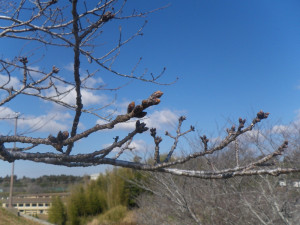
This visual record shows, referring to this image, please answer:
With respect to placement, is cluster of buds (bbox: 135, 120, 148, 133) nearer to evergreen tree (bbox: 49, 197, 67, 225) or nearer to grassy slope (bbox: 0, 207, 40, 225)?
grassy slope (bbox: 0, 207, 40, 225)

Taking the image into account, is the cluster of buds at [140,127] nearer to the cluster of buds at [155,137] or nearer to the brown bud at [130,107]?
the brown bud at [130,107]

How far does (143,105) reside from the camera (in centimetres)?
98

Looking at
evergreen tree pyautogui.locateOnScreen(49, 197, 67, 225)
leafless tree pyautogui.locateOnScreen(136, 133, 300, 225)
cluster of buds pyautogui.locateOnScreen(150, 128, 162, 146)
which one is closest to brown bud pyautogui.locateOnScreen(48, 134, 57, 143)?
cluster of buds pyautogui.locateOnScreen(150, 128, 162, 146)

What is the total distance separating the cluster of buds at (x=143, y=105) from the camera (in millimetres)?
976

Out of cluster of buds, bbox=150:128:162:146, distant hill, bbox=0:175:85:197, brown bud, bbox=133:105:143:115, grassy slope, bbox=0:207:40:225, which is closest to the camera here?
brown bud, bbox=133:105:143:115

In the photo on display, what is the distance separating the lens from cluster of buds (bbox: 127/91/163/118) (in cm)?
98

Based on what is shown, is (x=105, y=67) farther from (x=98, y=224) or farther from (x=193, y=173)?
(x=98, y=224)

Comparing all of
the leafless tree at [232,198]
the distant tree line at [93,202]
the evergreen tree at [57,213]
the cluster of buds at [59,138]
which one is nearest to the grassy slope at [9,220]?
the evergreen tree at [57,213]

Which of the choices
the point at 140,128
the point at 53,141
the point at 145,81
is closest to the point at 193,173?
the point at 140,128

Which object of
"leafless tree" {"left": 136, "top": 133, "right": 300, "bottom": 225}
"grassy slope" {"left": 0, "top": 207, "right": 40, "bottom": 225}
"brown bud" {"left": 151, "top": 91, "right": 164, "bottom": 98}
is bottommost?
"grassy slope" {"left": 0, "top": 207, "right": 40, "bottom": 225}

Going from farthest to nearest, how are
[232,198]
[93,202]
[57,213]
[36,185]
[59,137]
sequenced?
1. [36,185]
2. [57,213]
3. [93,202]
4. [232,198]
5. [59,137]

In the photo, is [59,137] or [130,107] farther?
Result: [59,137]

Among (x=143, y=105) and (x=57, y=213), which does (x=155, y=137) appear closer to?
(x=143, y=105)

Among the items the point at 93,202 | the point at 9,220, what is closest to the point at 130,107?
the point at 9,220
